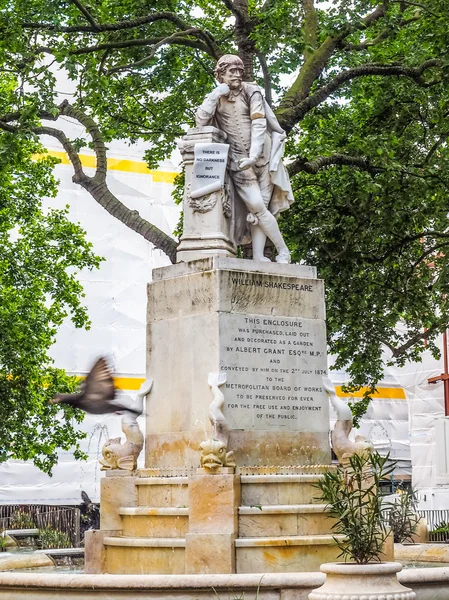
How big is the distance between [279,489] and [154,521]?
55.9 inches

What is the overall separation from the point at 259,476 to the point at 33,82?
10629 millimetres

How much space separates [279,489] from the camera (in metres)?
12.5

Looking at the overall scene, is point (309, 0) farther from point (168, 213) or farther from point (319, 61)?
point (168, 213)

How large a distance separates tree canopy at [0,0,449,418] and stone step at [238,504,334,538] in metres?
9.44

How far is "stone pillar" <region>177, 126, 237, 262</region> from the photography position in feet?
44.4

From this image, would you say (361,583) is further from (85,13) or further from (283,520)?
(85,13)

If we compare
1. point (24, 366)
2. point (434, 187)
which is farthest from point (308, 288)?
point (24, 366)


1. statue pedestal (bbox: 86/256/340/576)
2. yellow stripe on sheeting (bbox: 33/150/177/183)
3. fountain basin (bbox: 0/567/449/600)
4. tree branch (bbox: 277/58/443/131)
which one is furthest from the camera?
yellow stripe on sheeting (bbox: 33/150/177/183)

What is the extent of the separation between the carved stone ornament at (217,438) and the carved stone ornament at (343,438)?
4.71 ft

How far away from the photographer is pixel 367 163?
76.9 ft

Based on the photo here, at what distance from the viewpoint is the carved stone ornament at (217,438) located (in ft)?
39.6

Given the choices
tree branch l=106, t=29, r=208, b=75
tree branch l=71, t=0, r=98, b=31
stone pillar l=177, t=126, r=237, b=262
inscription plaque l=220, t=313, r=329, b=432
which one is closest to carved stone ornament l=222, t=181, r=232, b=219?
stone pillar l=177, t=126, r=237, b=262

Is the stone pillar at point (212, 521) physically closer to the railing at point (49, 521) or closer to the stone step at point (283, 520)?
the stone step at point (283, 520)

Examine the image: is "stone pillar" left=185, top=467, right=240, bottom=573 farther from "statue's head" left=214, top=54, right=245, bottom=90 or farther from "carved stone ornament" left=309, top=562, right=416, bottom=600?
"statue's head" left=214, top=54, right=245, bottom=90
